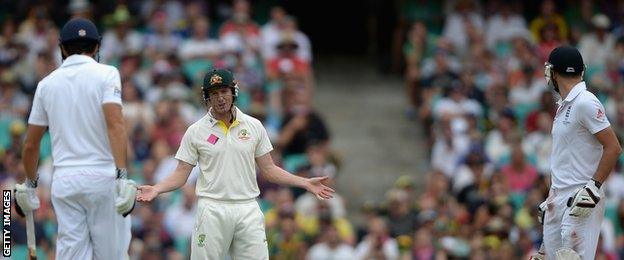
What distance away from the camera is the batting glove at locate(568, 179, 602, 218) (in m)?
10.7

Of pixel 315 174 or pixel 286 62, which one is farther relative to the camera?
pixel 286 62

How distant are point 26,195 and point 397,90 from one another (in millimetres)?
13272

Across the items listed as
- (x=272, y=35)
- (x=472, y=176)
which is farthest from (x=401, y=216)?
(x=272, y=35)

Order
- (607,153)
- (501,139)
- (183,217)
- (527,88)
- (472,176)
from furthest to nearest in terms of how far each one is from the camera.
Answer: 1. (527,88)
2. (501,139)
3. (472,176)
4. (183,217)
5. (607,153)

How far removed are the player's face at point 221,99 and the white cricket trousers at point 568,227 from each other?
2.89 meters

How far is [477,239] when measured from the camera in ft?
56.8

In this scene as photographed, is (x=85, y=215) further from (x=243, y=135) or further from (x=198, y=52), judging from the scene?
(x=198, y=52)

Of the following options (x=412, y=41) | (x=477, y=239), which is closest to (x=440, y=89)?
(x=412, y=41)

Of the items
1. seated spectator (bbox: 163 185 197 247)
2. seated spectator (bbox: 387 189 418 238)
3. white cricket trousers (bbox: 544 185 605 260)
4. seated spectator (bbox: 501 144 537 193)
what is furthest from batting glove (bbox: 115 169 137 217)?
seated spectator (bbox: 501 144 537 193)

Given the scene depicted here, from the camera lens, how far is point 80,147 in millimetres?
10930

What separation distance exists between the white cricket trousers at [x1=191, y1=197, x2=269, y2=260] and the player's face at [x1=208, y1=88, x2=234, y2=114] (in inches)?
30.6

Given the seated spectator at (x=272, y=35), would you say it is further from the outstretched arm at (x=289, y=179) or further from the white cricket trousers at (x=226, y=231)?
the white cricket trousers at (x=226, y=231)

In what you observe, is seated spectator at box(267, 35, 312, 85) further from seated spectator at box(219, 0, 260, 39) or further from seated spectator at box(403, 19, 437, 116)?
seated spectator at box(403, 19, 437, 116)

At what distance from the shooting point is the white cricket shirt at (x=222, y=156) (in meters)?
11.0
